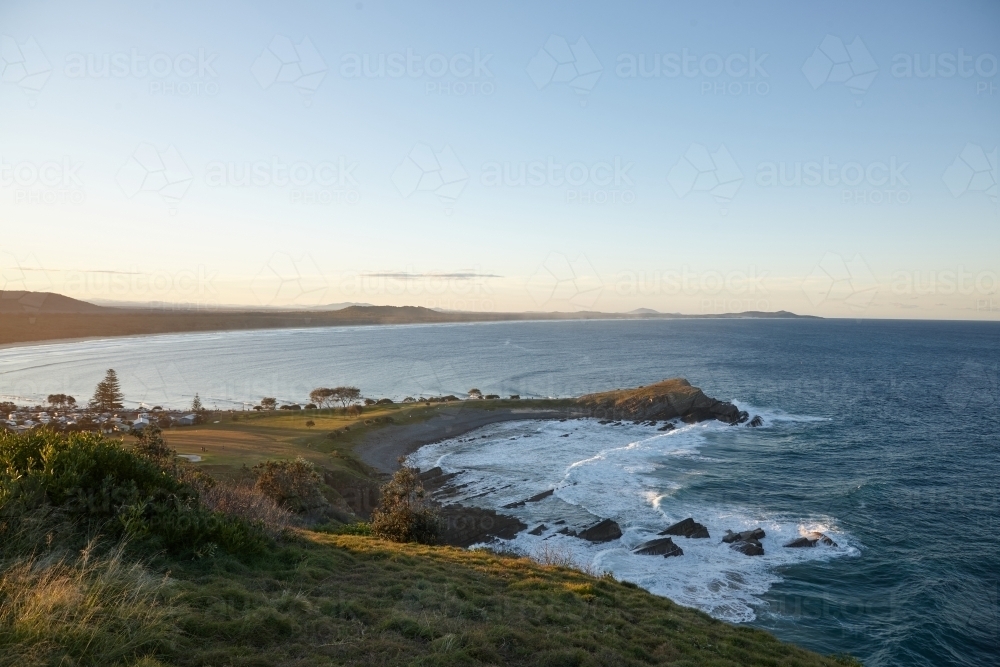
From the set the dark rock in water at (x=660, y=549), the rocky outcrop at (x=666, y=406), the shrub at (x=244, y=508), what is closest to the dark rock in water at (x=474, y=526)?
the dark rock in water at (x=660, y=549)

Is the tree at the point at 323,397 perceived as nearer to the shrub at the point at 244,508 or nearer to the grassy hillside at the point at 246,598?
the shrub at the point at 244,508

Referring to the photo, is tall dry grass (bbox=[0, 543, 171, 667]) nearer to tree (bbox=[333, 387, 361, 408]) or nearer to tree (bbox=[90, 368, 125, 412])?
tree (bbox=[90, 368, 125, 412])

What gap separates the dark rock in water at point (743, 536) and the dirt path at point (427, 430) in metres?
27.1

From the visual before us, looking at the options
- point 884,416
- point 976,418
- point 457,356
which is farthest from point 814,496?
point 457,356

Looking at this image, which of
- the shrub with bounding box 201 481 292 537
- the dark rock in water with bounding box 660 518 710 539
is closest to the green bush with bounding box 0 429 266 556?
the shrub with bounding box 201 481 292 537

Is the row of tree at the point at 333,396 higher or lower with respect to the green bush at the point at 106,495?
lower

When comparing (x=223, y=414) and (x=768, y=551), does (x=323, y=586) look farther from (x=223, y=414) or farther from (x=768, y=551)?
(x=223, y=414)

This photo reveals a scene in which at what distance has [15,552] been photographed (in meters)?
7.57

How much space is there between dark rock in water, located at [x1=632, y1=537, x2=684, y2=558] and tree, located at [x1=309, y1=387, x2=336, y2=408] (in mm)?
56113

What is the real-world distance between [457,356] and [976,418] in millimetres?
103948

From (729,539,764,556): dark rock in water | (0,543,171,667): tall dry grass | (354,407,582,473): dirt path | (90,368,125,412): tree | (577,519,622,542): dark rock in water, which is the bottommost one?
(354,407,582,473): dirt path

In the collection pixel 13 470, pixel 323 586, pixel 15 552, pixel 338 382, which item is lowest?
pixel 338 382

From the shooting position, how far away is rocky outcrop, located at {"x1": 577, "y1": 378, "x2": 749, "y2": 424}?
59938 mm

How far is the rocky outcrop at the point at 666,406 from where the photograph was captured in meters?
59.9
